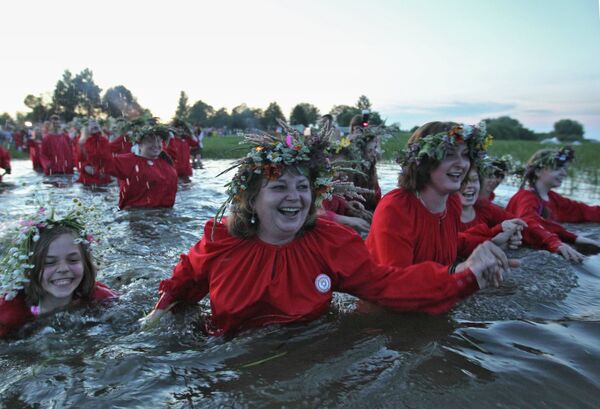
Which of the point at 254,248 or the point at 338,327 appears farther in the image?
the point at 338,327

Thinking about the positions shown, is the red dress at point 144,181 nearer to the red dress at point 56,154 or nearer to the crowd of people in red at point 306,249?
the crowd of people in red at point 306,249

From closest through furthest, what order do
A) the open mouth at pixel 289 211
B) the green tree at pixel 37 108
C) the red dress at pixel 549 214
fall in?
1. the open mouth at pixel 289 211
2. the red dress at pixel 549 214
3. the green tree at pixel 37 108

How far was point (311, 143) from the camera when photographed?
3.73 metres

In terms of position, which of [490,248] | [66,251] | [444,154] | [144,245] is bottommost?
[144,245]

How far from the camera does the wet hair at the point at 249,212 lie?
375 centimetres

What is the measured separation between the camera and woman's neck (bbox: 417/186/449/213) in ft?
15.0

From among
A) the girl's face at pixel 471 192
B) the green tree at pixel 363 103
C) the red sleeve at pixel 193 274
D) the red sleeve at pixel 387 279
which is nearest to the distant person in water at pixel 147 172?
the green tree at pixel 363 103

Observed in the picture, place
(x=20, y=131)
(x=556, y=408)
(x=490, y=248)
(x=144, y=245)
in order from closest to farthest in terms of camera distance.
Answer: (x=556, y=408), (x=490, y=248), (x=144, y=245), (x=20, y=131)

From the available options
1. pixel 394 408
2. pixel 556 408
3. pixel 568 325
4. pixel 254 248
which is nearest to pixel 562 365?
pixel 556 408

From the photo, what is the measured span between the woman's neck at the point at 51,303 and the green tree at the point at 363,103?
590 cm

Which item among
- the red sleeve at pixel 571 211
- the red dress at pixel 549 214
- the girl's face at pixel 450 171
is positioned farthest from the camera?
the red sleeve at pixel 571 211

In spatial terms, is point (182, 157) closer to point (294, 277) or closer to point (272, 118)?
point (272, 118)

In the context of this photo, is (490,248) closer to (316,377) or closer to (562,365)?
(562,365)

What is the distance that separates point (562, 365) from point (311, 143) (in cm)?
238
